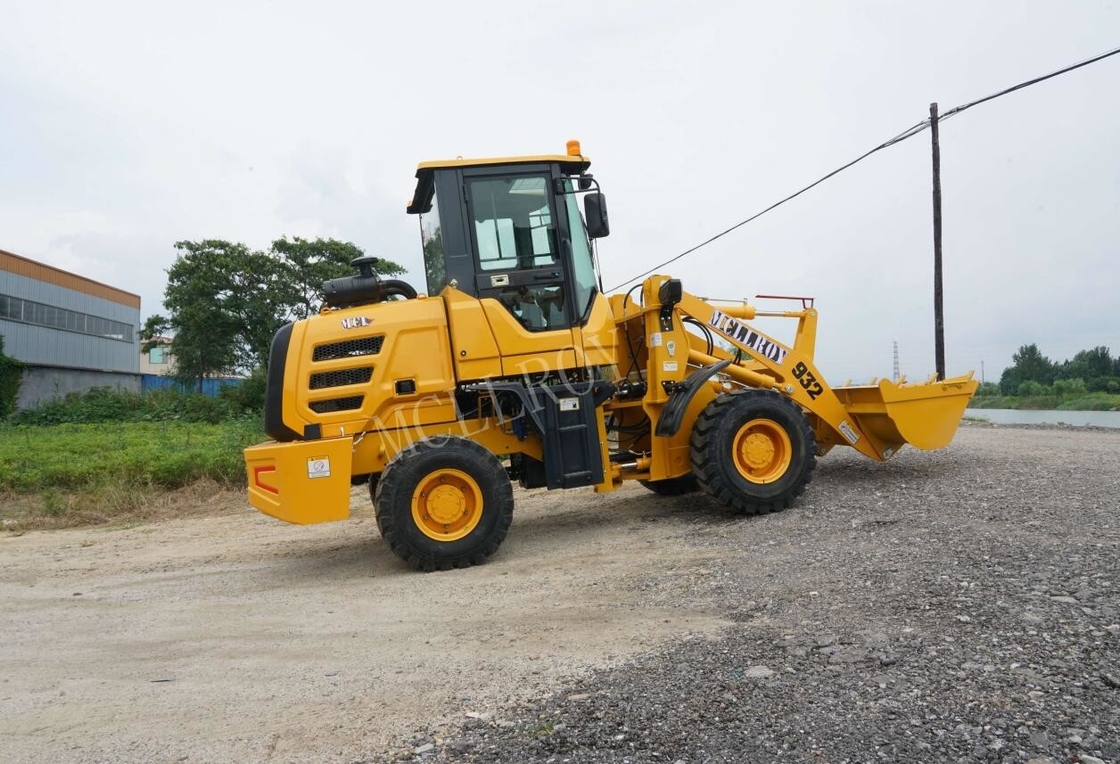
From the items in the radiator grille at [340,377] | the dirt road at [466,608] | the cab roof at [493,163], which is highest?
the cab roof at [493,163]

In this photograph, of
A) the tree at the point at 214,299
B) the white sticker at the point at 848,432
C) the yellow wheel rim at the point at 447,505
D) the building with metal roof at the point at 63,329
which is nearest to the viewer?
the yellow wheel rim at the point at 447,505

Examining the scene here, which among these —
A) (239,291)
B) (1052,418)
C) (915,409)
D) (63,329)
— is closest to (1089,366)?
(1052,418)

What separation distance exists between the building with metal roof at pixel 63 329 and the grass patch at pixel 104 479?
89.2 feet

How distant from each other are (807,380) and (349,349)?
4.26 metres

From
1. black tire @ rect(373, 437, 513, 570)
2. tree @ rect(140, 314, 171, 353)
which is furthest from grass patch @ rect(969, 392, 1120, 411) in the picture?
tree @ rect(140, 314, 171, 353)

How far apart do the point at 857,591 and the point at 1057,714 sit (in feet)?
5.59

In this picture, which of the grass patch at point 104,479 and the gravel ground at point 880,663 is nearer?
the gravel ground at point 880,663

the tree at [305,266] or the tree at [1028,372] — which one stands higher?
the tree at [305,266]

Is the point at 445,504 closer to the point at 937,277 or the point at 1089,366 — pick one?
the point at 937,277

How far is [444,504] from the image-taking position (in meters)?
6.54

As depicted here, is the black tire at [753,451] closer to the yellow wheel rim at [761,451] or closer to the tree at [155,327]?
the yellow wheel rim at [761,451]

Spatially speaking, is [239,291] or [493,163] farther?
[239,291]

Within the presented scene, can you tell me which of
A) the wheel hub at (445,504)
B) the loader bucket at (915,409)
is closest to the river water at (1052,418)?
the loader bucket at (915,409)

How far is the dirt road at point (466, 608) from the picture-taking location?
3648 mm
